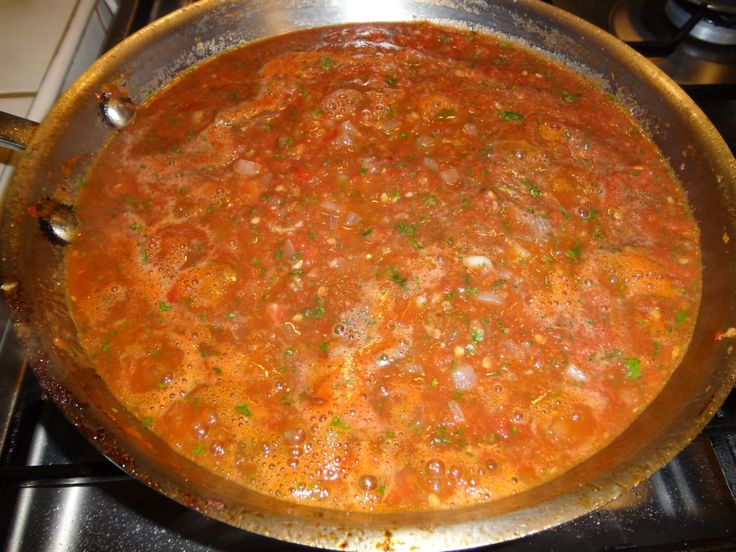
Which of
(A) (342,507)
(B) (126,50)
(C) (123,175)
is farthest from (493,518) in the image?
(B) (126,50)

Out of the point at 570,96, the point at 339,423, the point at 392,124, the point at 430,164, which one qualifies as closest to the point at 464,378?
the point at 339,423

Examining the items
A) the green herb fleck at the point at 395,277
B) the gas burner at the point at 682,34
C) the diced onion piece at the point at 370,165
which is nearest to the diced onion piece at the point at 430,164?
the diced onion piece at the point at 370,165

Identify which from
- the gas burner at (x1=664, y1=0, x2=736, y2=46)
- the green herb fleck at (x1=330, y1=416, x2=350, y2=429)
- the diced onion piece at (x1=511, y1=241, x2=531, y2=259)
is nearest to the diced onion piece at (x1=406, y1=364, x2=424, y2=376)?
the green herb fleck at (x1=330, y1=416, x2=350, y2=429)

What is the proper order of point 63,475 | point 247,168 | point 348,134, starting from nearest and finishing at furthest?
1. point 63,475
2. point 247,168
3. point 348,134

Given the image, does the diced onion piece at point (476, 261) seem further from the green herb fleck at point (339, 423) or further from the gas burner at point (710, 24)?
the gas burner at point (710, 24)

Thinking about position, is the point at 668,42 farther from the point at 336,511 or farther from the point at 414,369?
the point at 336,511

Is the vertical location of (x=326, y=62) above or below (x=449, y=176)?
above

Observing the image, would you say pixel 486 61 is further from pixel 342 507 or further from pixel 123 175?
pixel 342 507

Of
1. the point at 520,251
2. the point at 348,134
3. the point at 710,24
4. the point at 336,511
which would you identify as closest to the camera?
the point at 336,511
